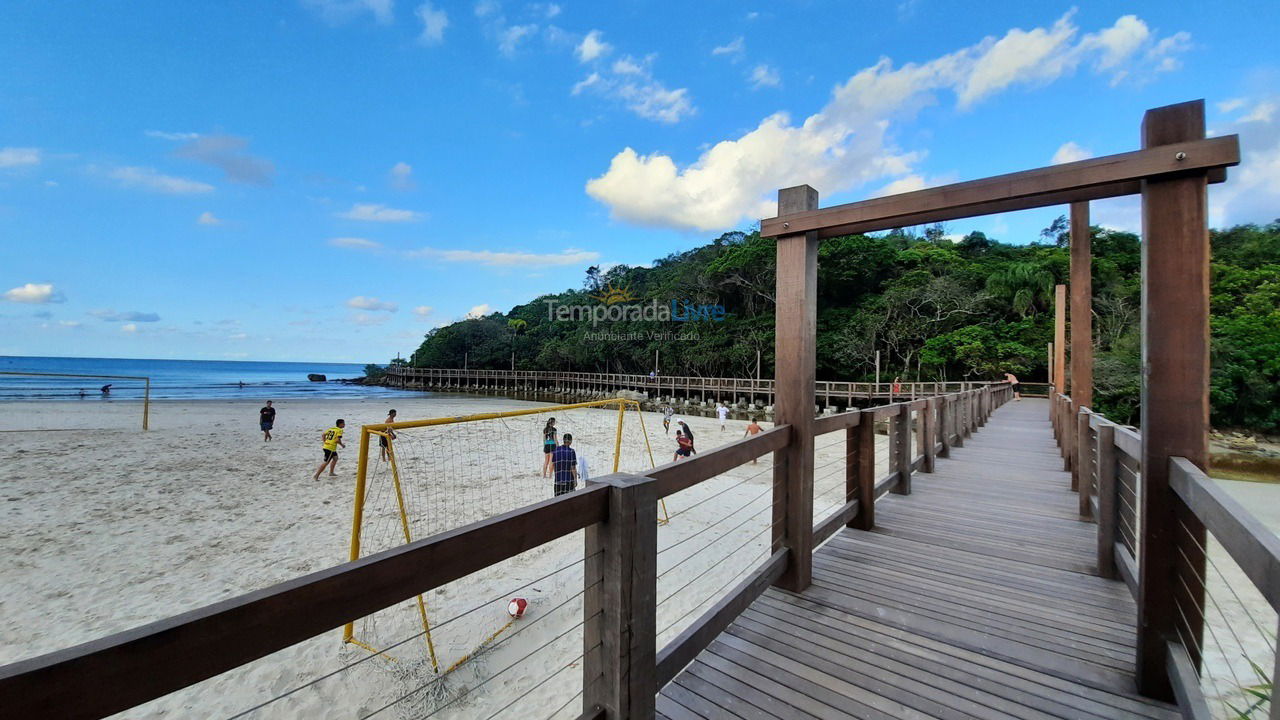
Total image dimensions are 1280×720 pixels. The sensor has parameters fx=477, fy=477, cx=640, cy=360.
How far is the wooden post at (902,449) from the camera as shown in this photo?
4.35m

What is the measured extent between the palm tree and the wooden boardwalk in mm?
29535

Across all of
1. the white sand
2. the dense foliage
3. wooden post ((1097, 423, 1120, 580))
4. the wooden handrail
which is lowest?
the white sand

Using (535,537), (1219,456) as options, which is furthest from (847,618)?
(1219,456)

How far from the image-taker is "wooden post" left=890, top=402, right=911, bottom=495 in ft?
14.3

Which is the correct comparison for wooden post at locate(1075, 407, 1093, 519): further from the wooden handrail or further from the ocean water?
the ocean water

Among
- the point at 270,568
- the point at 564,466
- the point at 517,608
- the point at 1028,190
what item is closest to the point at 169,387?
the point at 270,568

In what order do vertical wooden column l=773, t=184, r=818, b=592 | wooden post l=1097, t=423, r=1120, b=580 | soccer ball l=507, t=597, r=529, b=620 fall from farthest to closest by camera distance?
soccer ball l=507, t=597, r=529, b=620 → wooden post l=1097, t=423, r=1120, b=580 → vertical wooden column l=773, t=184, r=818, b=592

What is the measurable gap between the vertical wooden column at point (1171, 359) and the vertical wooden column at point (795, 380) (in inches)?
48.4

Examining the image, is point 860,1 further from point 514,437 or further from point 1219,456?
point 1219,456

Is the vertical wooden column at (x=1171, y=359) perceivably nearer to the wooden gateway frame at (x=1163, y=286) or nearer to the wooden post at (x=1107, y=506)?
the wooden gateway frame at (x=1163, y=286)

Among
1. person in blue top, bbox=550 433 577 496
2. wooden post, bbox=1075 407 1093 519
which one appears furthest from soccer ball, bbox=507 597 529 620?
wooden post, bbox=1075 407 1093 519

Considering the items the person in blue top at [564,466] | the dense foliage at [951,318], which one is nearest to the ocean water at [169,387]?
the person in blue top at [564,466]

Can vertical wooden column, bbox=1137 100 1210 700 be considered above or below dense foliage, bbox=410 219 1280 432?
below

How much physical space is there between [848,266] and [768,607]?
3118 centimetres
